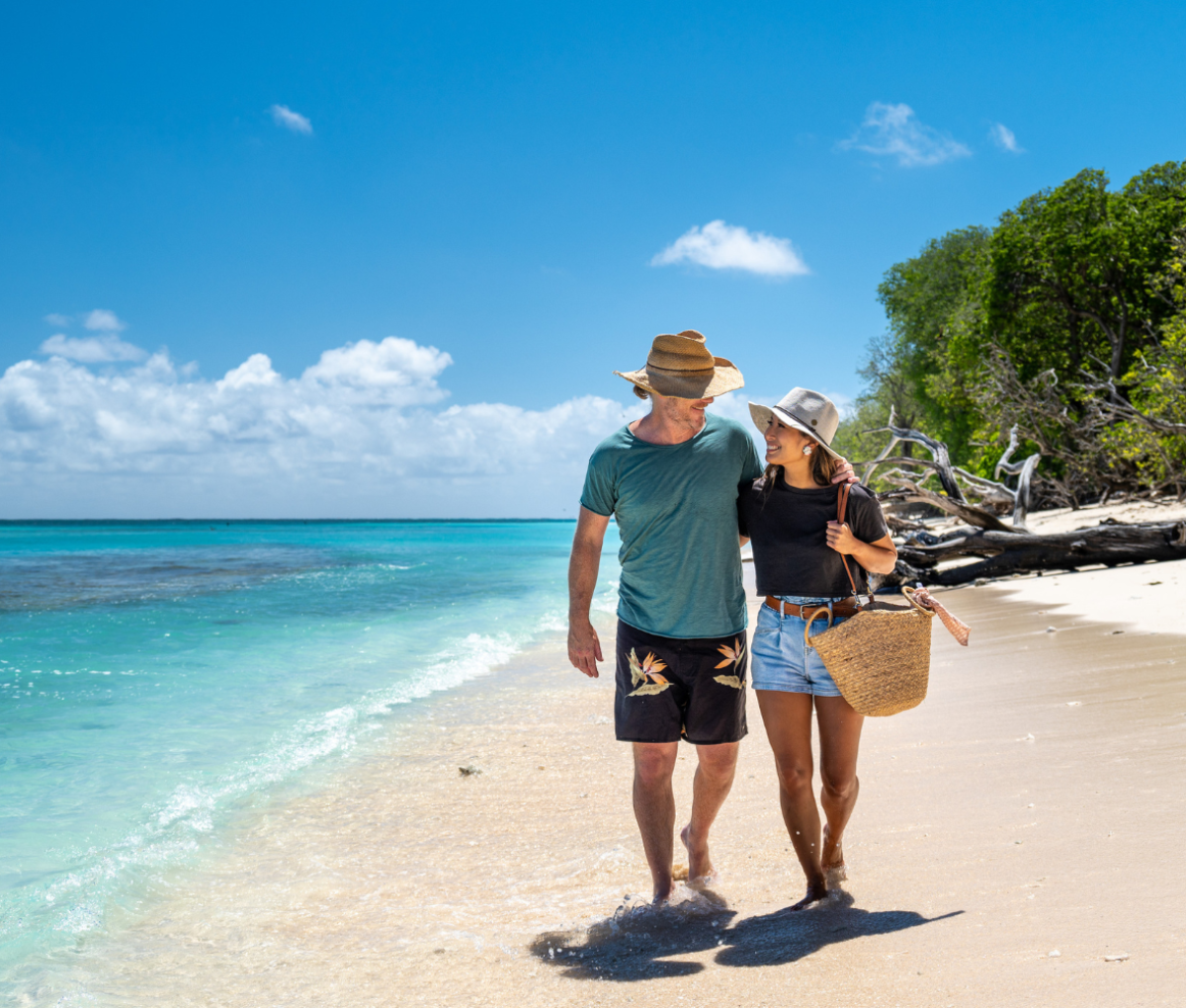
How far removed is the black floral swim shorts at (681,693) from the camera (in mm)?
3223

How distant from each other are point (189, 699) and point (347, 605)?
9.44 metres

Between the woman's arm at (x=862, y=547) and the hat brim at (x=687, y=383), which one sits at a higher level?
the hat brim at (x=687, y=383)

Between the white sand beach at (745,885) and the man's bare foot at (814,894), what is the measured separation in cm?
4

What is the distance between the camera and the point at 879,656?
2.94 m

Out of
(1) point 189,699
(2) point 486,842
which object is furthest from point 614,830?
(1) point 189,699

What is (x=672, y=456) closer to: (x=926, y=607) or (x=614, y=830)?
(x=926, y=607)

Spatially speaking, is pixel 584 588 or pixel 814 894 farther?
pixel 584 588

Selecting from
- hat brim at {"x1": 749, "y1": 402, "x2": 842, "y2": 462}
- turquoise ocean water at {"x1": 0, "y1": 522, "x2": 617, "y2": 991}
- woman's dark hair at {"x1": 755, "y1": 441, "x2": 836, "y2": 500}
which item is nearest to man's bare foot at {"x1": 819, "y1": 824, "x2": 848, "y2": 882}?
woman's dark hair at {"x1": 755, "y1": 441, "x2": 836, "y2": 500}

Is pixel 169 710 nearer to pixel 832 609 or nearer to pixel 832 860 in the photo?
pixel 832 860

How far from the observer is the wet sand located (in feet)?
8.08

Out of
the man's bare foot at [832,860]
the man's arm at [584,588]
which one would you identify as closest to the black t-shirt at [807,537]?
the man's arm at [584,588]

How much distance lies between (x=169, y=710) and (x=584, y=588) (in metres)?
6.47

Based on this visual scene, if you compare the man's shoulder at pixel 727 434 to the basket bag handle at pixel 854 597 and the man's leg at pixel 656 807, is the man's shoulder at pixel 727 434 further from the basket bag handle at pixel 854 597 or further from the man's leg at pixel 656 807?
the man's leg at pixel 656 807

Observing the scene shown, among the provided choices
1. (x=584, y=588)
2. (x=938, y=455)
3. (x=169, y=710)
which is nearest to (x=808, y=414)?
(x=584, y=588)
